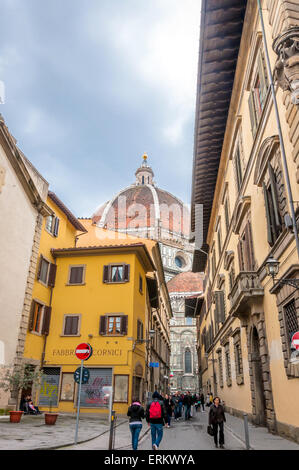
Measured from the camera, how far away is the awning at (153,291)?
100 feet

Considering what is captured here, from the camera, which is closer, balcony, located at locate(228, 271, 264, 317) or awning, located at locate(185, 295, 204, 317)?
balcony, located at locate(228, 271, 264, 317)

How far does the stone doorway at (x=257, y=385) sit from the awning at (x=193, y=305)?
29.2 metres

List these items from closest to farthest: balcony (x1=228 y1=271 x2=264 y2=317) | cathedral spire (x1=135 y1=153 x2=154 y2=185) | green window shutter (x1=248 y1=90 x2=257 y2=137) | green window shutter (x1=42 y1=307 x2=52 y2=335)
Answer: balcony (x1=228 y1=271 x2=264 y2=317), green window shutter (x1=248 y1=90 x2=257 y2=137), green window shutter (x1=42 y1=307 x2=52 y2=335), cathedral spire (x1=135 y1=153 x2=154 y2=185)

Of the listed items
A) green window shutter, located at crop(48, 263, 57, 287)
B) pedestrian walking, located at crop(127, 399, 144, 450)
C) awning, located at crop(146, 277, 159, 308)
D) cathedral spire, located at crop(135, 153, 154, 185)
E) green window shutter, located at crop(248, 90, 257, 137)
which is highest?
cathedral spire, located at crop(135, 153, 154, 185)

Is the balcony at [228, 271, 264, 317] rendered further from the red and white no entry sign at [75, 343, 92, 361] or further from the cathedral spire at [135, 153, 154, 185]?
the cathedral spire at [135, 153, 154, 185]

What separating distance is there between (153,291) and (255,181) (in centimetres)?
2050

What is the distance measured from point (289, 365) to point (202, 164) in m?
15.0

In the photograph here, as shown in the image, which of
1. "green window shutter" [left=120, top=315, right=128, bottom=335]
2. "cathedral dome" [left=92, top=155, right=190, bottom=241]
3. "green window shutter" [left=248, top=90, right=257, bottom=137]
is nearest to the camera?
"green window shutter" [left=248, top=90, right=257, bottom=137]

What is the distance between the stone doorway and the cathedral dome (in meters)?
92.9

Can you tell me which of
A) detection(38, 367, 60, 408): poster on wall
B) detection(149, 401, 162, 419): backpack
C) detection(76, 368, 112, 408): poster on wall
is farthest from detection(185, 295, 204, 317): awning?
detection(149, 401, 162, 419): backpack

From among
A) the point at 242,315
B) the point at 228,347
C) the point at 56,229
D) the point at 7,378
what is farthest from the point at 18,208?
the point at 228,347

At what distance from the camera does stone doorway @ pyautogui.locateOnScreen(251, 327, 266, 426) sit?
1507 cm

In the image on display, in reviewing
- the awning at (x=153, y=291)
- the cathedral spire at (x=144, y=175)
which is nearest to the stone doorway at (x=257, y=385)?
the awning at (x=153, y=291)

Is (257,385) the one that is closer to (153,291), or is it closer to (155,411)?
(155,411)
